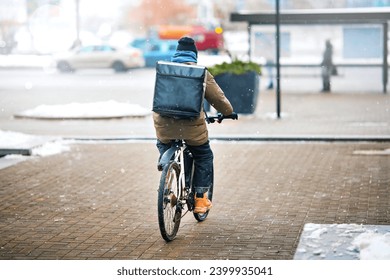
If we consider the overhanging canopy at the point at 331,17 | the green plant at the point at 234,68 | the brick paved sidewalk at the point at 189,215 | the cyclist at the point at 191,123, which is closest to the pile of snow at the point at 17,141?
the brick paved sidewalk at the point at 189,215

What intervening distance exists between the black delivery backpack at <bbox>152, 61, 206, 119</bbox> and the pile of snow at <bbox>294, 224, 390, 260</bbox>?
1.37m

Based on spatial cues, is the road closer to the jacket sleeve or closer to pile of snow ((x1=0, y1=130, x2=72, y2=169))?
pile of snow ((x1=0, y1=130, x2=72, y2=169))

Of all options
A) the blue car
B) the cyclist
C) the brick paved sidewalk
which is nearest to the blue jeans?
the cyclist

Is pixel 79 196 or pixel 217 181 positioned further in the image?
pixel 217 181

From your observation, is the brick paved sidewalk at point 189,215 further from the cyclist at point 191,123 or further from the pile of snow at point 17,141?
the cyclist at point 191,123

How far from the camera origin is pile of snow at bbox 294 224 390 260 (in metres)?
6.83

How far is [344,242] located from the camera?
24.0 feet

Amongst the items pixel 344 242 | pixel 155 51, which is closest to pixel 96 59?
pixel 155 51

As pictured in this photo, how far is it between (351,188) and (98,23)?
73.1 metres

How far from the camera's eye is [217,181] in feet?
35.9

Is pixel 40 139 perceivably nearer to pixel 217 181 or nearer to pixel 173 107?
pixel 217 181

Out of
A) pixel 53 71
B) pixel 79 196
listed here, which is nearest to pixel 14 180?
pixel 79 196

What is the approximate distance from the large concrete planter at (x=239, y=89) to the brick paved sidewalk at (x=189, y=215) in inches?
189

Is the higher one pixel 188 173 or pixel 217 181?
pixel 188 173
